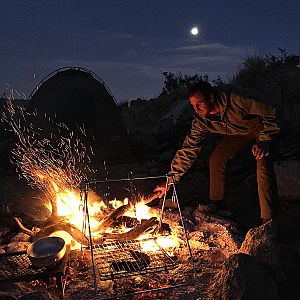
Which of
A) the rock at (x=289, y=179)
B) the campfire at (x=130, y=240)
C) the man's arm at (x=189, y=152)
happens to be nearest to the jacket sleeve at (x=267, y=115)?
the man's arm at (x=189, y=152)

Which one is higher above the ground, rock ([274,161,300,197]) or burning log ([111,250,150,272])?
rock ([274,161,300,197])

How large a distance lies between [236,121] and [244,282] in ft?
7.56

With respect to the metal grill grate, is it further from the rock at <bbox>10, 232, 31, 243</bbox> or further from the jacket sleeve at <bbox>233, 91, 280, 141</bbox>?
the jacket sleeve at <bbox>233, 91, 280, 141</bbox>

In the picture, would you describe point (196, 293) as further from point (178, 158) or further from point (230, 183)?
point (230, 183)

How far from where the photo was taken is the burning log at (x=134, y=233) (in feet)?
14.2

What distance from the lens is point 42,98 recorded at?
9414 mm

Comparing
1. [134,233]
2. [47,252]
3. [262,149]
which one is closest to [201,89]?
[262,149]

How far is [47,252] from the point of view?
354 cm

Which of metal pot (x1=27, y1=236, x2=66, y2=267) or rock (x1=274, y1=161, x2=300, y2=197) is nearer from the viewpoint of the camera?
metal pot (x1=27, y1=236, x2=66, y2=267)

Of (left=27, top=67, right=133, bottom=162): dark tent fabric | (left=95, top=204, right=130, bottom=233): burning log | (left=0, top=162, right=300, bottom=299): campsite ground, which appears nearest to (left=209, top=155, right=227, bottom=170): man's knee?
(left=0, top=162, right=300, bottom=299): campsite ground

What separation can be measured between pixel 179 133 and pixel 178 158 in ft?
17.7

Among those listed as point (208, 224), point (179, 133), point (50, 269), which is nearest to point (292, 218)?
point (208, 224)

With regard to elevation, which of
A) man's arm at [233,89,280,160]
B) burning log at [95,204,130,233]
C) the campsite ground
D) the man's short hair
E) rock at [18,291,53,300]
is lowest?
the campsite ground

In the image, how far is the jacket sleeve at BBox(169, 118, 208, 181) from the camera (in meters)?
4.97
